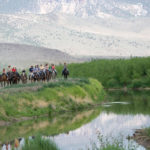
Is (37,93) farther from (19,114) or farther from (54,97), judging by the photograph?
(19,114)

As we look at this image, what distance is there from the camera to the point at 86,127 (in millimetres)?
36125

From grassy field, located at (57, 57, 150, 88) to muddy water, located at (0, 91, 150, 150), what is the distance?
6217 centimetres

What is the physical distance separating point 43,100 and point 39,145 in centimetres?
2483

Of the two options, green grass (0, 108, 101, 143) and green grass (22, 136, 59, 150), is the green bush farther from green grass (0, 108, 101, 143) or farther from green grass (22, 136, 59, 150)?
green grass (22, 136, 59, 150)

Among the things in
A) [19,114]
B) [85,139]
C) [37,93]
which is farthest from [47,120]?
[85,139]

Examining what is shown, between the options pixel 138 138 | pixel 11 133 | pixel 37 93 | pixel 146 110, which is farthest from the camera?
pixel 146 110

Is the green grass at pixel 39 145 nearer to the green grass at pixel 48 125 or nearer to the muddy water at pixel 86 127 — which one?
the muddy water at pixel 86 127

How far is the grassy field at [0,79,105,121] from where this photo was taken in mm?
39344

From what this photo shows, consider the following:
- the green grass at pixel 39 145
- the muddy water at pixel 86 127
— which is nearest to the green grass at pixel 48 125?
the muddy water at pixel 86 127

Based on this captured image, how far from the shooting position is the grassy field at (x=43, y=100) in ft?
129

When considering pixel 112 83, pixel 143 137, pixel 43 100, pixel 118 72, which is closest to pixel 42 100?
pixel 43 100

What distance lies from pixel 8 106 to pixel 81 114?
364 inches

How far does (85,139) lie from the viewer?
29500 millimetres

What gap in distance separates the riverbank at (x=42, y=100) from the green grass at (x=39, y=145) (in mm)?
16634
